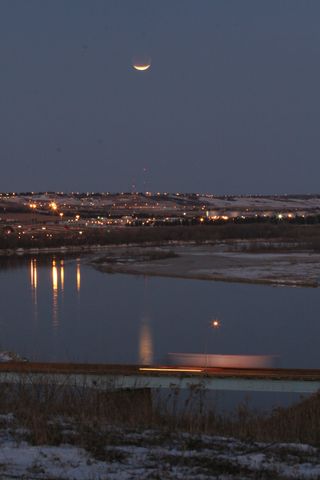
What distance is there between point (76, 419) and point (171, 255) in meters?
27.8

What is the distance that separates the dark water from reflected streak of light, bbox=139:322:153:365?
0.05 feet

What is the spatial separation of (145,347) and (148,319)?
10.8ft

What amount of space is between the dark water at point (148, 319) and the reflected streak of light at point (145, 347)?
0.05 feet

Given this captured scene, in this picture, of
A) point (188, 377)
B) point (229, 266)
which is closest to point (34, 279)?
point (229, 266)

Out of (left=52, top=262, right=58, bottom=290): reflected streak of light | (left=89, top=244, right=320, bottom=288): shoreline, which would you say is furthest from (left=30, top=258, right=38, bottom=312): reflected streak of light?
(left=89, top=244, right=320, bottom=288): shoreline

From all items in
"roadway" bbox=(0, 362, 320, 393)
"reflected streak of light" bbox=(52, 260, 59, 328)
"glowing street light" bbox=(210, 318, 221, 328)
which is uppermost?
"roadway" bbox=(0, 362, 320, 393)

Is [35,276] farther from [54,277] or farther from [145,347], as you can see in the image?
[145,347]

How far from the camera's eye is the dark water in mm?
10641

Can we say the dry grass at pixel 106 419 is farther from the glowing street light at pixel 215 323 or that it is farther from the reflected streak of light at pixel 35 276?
the reflected streak of light at pixel 35 276

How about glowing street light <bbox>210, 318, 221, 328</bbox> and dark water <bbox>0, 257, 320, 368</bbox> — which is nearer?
dark water <bbox>0, 257, 320, 368</bbox>

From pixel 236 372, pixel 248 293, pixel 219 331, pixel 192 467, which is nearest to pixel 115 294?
pixel 248 293

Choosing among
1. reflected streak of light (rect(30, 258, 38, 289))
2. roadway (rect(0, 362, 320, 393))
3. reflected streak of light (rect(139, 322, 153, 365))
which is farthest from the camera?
reflected streak of light (rect(30, 258, 38, 289))

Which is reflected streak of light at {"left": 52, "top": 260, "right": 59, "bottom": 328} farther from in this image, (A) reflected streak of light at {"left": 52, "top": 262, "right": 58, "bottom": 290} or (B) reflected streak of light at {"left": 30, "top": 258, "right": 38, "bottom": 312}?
(B) reflected streak of light at {"left": 30, "top": 258, "right": 38, "bottom": 312}

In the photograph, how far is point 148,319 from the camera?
14148 millimetres
